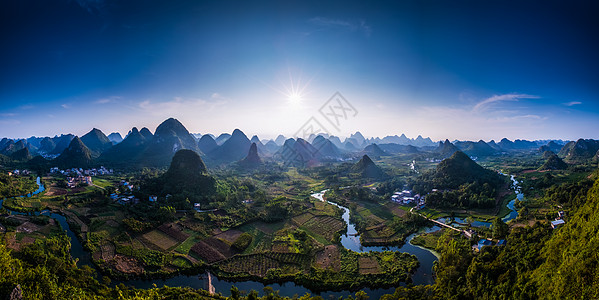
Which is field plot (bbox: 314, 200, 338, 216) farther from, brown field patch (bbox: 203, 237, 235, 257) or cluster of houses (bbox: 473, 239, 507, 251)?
cluster of houses (bbox: 473, 239, 507, 251)

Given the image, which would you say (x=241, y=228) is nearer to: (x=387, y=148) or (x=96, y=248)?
(x=96, y=248)

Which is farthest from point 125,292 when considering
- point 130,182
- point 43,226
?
point 130,182

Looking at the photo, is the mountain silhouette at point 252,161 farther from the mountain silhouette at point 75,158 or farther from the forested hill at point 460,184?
the forested hill at point 460,184

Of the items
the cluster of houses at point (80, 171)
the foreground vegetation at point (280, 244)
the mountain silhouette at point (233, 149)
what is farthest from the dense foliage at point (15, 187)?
the mountain silhouette at point (233, 149)

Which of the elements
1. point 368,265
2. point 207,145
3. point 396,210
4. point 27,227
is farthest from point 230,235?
point 207,145

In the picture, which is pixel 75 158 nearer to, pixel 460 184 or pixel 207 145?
pixel 207 145

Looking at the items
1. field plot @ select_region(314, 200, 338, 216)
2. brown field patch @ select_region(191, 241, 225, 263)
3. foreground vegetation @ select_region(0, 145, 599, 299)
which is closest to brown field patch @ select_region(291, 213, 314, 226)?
foreground vegetation @ select_region(0, 145, 599, 299)
